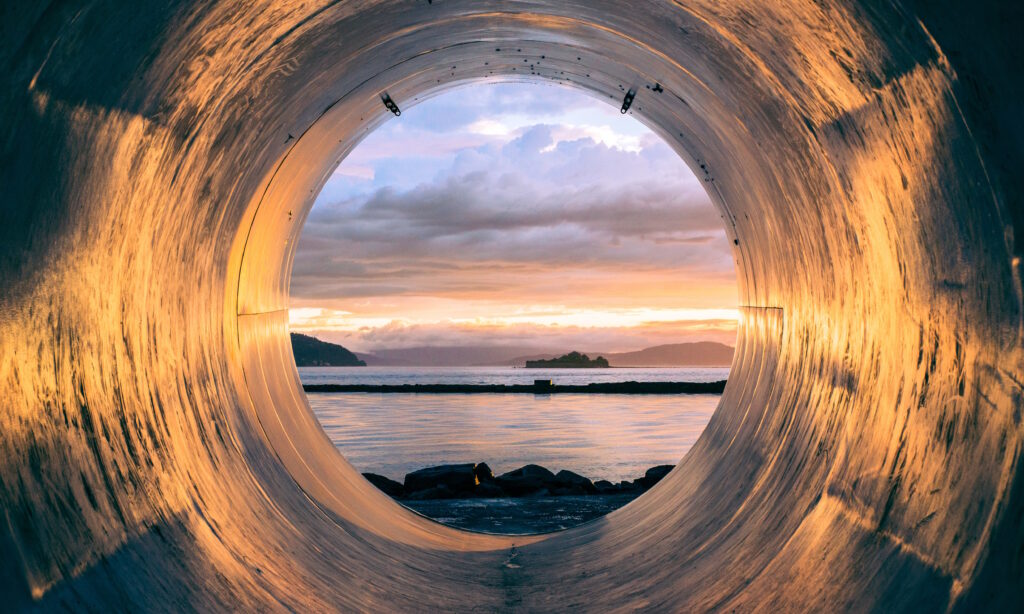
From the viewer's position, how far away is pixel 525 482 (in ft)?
42.3

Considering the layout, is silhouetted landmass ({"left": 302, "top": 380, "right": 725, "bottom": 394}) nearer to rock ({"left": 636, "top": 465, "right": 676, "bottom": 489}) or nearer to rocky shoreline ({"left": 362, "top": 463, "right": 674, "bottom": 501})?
rock ({"left": 636, "top": 465, "right": 676, "bottom": 489})

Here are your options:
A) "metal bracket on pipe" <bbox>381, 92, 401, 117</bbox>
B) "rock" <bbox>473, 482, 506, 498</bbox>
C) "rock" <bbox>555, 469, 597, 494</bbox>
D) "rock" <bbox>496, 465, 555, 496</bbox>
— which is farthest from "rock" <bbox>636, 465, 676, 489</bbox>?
"metal bracket on pipe" <bbox>381, 92, 401, 117</bbox>

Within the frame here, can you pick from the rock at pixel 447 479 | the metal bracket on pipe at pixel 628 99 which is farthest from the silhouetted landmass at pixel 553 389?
the metal bracket on pipe at pixel 628 99

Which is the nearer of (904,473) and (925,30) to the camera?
(925,30)

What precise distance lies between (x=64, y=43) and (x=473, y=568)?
18.1 feet

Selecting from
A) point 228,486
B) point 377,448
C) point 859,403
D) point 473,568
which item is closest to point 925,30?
point 859,403

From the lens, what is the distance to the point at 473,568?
7273 mm

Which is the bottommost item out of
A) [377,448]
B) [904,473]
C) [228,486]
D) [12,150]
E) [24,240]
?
[377,448]

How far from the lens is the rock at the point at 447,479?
41.4 ft

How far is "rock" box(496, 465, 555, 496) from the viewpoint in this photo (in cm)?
1271

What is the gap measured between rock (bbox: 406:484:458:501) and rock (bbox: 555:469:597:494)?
1.72m

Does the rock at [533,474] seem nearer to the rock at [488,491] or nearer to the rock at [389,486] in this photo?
the rock at [488,491]

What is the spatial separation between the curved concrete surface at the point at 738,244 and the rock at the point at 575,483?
4.66 m

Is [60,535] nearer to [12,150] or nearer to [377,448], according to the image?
[12,150]
